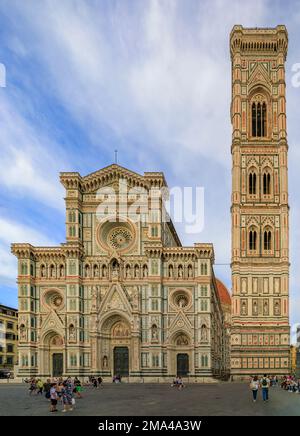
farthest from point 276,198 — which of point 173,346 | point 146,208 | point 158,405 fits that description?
point 158,405

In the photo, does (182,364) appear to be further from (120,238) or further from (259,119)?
(259,119)

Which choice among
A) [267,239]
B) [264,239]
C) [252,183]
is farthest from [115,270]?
[252,183]

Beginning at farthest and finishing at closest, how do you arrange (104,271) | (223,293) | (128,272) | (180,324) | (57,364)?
(223,293)
(104,271)
(128,272)
(57,364)
(180,324)

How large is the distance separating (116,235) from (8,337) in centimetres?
4342

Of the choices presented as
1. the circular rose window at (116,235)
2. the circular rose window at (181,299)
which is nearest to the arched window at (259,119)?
the circular rose window at (116,235)

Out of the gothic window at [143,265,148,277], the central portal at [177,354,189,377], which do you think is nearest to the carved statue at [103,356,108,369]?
the central portal at [177,354,189,377]

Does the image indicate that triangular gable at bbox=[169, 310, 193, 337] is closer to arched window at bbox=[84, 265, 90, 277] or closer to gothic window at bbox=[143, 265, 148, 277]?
gothic window at bbox=[143, 265, 148, 277]

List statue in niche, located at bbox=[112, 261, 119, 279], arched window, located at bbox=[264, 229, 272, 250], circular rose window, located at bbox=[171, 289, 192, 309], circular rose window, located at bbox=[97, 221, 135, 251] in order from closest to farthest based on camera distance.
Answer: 1. circular rose window, located at bbox=[171, 289, 192, 309]
2. statue in niche, located at bbox=[112, 261, 119, 279]
3. circular rose window, located at bbox=[97, 221, 135, 251]
4. arched window, located at bbox=[264, 229, 272, 250]

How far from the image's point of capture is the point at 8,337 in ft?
311

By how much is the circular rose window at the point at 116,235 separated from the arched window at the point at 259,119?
21986mm

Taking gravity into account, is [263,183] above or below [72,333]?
above

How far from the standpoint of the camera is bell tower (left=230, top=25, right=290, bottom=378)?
2437 inches

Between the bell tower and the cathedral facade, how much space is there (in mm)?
4726
